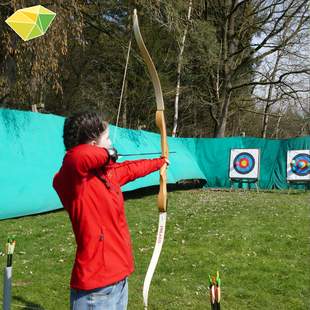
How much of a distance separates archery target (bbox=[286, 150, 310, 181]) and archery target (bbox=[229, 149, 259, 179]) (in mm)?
811

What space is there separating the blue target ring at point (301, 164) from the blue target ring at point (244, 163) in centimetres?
99

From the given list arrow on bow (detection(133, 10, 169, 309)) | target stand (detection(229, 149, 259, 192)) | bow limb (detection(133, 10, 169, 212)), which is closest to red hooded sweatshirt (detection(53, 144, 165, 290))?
arrow on bow (detection(133, 10, 169, 309))

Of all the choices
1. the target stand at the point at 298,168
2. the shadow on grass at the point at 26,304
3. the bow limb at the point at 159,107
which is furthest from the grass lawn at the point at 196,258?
the target stand at the point at 298,168

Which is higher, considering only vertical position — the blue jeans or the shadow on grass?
the blue jeans

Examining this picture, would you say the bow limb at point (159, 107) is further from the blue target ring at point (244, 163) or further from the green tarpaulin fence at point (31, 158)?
the blue target ring at point (244, 163)

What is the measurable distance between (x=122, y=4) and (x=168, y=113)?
17.6 ft

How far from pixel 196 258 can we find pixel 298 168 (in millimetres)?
8239

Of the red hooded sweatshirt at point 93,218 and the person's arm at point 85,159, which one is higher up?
the person's arm at point 85,159

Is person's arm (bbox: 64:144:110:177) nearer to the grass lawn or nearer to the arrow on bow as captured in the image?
the arrow on bow

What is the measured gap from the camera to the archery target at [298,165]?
1188 cm

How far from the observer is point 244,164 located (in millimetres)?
12336

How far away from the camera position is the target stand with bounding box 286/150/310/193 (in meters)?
11.9

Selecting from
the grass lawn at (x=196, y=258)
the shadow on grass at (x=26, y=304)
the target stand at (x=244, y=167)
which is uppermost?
the target stand at (x=244, y=167)

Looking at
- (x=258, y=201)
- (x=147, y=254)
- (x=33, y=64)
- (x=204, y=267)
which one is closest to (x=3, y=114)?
(x=33, y=64)
